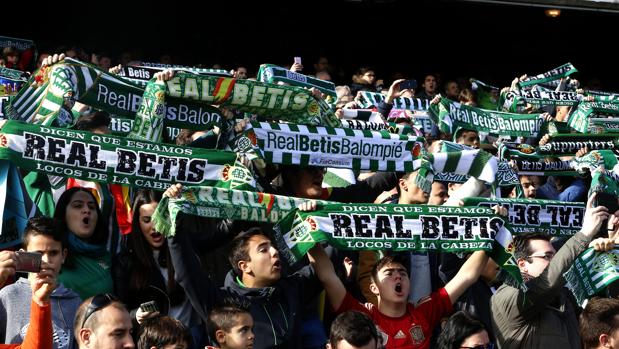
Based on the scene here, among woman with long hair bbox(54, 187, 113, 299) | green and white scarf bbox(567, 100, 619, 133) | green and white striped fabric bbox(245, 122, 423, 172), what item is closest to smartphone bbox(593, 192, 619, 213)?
green and white striped fabric bbox(245, 122, 423, 172)

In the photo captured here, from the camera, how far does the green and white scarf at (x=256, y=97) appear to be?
7.95m

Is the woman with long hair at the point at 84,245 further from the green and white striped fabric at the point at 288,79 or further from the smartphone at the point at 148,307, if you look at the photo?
the green and white striped fabric at the point at 288,79

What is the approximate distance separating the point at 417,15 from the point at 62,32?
5.38 m

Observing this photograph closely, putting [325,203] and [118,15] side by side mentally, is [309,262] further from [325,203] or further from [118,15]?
[118,15]

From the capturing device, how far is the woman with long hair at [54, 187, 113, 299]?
6824 millimetres

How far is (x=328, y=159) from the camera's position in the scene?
8102 mm

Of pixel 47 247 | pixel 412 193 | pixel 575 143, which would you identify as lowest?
pixel 47 247

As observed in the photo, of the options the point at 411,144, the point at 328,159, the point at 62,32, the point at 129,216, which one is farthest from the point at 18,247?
the point at 62,32

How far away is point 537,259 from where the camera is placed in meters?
7.60

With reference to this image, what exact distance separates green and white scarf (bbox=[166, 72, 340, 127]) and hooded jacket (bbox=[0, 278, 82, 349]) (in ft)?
5.79

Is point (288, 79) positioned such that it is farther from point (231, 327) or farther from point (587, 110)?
point (231, 327)

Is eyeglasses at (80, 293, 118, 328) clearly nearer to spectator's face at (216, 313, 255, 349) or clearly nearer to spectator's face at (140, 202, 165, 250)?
spectator's face at (216, 313, 255, 349)

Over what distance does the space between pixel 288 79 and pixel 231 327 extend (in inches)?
161

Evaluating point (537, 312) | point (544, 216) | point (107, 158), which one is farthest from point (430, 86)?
point (107, 158)
